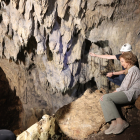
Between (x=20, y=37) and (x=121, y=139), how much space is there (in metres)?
3.58

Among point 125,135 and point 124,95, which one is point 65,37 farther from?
point 125,135

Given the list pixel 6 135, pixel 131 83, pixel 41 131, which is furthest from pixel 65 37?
pixel 6 135

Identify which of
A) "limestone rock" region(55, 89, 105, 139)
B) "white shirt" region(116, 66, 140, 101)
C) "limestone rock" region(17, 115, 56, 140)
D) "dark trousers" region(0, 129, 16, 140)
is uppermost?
"white shirt" region(116, 66, 140, 101)

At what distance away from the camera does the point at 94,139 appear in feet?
4.99

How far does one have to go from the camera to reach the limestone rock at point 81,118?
1642 millimetres

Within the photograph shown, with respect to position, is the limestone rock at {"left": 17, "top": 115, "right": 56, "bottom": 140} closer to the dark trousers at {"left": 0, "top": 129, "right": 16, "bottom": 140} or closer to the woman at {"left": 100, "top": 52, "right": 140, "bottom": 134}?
the dark trousers at {"left": 0, "top": 129, "right": 16, "bottom": 140}

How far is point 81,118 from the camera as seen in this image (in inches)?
71.6

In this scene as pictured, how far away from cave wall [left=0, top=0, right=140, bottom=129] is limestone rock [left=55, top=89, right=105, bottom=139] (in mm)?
2252

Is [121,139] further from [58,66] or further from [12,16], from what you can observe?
[12,16]

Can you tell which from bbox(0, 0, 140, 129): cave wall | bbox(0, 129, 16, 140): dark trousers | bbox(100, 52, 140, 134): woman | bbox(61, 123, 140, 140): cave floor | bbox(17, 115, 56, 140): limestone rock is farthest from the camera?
bbox(0, 0, 140, 129): cave wall

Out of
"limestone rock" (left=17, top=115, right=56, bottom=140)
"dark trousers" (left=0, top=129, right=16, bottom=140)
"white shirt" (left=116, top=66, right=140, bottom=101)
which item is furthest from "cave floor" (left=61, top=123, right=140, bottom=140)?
"dark trousers" (left=0, top=129, right=16, bottom=140)

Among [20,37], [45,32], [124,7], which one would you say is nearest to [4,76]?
[20,37]

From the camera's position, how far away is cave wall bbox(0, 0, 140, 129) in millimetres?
3494

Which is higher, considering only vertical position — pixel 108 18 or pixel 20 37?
pixel 108 18
